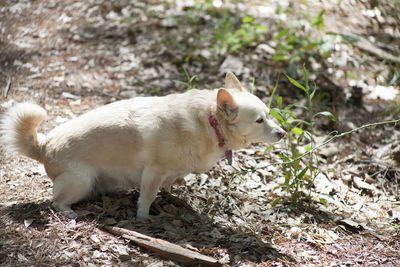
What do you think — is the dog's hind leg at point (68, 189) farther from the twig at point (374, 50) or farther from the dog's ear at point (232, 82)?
the twig at point (374, 50)

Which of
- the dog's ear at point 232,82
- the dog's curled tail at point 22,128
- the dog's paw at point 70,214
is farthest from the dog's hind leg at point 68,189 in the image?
the dog's ear at point 232,82

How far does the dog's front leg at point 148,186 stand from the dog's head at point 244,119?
2.43 feet

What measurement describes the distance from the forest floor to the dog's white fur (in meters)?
0.36

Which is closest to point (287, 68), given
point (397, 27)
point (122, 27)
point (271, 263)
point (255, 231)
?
point (397, 27)

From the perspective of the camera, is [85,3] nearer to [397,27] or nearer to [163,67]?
[163,67]

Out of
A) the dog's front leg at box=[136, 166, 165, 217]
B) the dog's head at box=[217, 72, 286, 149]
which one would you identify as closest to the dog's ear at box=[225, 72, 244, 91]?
the dog's head at box=[217, 72, 286, 149]

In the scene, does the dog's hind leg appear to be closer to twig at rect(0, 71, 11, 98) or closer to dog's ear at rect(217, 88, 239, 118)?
dog's ear at rect(217, 88, 239, 118)

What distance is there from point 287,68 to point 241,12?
1.86 metres

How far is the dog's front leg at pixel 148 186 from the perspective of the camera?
374 cm

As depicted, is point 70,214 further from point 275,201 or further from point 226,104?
point 275,201

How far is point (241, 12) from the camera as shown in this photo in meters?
7.86

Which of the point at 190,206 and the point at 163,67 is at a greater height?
the point at 163,67

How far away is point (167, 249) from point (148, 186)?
704 mm

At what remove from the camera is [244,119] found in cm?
370
